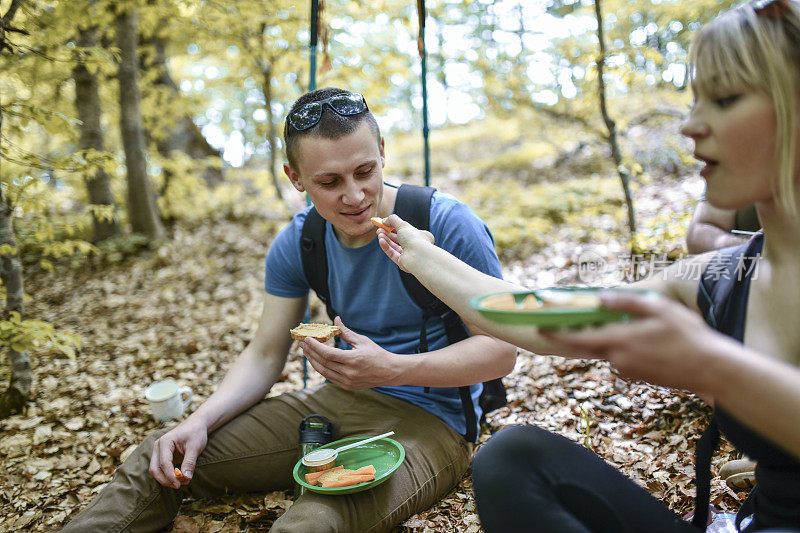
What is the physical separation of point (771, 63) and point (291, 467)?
8.55 feet

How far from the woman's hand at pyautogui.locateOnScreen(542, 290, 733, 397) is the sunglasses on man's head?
183 cm

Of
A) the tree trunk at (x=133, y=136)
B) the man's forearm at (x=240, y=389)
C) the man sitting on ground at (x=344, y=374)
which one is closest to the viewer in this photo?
the man sitting on ground at (x=344, y=374)

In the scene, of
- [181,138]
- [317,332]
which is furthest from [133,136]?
[317,332]

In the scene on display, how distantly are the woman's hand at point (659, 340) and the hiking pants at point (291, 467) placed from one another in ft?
4.69

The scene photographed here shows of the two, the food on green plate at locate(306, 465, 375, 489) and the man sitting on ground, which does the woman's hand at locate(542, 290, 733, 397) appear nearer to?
the man sitting on ground

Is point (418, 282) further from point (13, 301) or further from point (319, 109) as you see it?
point (13, 301)

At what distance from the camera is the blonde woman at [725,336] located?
3.51 ft

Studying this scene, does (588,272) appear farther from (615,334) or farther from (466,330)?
(615,334)

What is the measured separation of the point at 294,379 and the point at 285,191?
823 centimetres

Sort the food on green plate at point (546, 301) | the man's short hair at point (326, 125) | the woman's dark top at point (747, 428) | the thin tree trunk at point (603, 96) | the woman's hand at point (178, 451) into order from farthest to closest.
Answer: the thin tree trunk at point (603, 96)
the man's short hair at point (326, 125)
the woman's hand at point (178, 451)
the woman's dark top at point (747, 428)
the food on green plate at point (546, 301)

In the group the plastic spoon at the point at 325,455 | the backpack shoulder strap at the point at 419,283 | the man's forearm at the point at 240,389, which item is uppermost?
the backpack shoulder strap at the point at 419,283

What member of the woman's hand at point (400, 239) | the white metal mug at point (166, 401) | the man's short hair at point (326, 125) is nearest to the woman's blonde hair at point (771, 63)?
the woman's hand at point (400, 239)

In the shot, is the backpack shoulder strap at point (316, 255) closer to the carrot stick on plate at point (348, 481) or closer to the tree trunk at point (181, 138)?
the carrot stick on plate at point (348, 481)

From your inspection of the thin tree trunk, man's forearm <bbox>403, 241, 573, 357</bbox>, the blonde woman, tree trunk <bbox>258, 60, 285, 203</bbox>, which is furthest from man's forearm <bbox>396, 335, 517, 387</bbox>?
tree trunk <bbox>258, 60, 285, 203</bbox>
